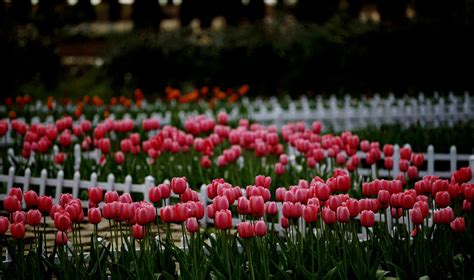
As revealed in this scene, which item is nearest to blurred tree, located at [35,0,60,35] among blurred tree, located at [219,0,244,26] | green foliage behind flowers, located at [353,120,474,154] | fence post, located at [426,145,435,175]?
blurred tree, located at [219,0,244,26]

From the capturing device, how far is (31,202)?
13.6 ft

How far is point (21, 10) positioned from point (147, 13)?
7.32 metres

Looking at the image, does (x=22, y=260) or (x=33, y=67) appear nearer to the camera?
(x=22, y=260)

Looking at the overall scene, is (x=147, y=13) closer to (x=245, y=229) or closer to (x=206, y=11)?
(x=206, y=11)

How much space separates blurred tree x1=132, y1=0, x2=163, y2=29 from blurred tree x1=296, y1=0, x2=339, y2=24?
5.95 m

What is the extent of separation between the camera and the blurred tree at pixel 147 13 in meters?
27.5

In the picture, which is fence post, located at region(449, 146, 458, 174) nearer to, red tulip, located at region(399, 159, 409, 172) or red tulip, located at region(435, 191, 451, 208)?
red tulip, located at region(399, 159, 409, 172)

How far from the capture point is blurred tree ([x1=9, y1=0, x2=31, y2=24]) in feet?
68.1

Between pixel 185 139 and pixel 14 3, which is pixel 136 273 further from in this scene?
pixel 14 3

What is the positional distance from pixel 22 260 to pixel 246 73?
15.2 metres

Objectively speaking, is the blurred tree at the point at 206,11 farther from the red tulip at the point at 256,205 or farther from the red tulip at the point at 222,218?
the red tulip at the point at 222,218

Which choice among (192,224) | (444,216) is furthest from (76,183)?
(444,216)

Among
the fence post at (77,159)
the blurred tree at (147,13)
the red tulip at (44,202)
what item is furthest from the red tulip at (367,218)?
the blurred tree at (147,13)

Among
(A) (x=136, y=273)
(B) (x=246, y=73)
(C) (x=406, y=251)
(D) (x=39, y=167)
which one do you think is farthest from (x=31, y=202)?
(B) (x=246, y=73)
